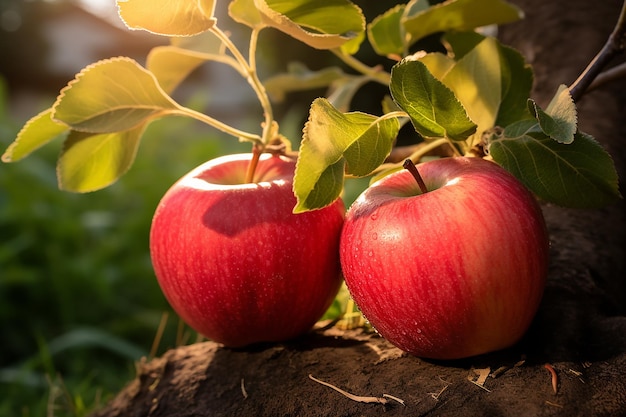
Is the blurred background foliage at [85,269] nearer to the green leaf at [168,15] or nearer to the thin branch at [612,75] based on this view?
the green leaf at [168,15]

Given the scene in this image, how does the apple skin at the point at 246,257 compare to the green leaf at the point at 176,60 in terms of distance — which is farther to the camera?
the green leaf at the point at 176,60

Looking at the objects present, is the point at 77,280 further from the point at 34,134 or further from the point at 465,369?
the point at 465,369

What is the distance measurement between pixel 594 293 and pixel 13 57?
844 centimetres

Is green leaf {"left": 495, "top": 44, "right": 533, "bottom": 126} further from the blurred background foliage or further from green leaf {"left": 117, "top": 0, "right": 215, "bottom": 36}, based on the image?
the blurred background foliage

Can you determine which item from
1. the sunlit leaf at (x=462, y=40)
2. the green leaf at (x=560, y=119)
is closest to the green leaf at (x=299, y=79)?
the sunlit leaf at (x=462, y=40)

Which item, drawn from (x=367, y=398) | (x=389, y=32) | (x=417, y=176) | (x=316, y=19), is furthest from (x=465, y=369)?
(x=389, y=32)

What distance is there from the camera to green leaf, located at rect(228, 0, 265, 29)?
0.88 meters

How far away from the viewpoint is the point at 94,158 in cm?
97

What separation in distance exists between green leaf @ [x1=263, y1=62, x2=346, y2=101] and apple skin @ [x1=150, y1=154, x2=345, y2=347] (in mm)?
376

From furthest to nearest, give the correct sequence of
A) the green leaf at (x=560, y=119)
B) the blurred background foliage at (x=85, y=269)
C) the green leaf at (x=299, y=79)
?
the blurred background foliage at (x=85, y=269) → the green leaf at (x=299, y=79) → the green leaf at (x=560, y=119)

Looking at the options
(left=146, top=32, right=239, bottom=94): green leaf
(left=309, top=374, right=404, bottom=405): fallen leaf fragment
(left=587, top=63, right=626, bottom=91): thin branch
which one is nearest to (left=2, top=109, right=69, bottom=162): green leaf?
(left=146, top=32, right=239, bottom=94): green leaf

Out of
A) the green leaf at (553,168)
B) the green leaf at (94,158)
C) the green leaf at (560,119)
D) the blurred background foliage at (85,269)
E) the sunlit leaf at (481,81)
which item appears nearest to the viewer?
the green leaf at (560,119)

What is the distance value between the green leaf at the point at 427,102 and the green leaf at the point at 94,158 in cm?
42

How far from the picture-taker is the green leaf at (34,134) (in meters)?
0.94
